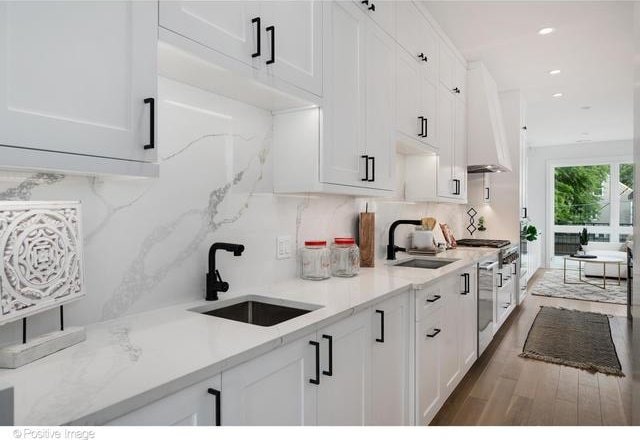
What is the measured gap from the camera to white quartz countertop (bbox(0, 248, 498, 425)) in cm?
72

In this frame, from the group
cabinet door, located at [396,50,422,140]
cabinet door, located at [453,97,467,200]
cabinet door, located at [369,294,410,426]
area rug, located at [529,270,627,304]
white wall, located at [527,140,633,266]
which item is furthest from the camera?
white wall, located at [527,140,633,266]

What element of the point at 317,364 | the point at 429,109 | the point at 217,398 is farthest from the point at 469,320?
the point at 217,398

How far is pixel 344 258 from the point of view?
2135mm

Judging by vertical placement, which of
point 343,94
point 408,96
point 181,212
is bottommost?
point 181,212

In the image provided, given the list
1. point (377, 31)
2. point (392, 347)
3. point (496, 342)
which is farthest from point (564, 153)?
point (392, 347)

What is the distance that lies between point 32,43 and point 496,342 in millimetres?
3933

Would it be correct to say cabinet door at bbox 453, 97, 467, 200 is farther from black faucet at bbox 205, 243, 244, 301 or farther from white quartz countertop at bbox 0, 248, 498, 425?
black faucet at bbox 205, 243, 244, 301

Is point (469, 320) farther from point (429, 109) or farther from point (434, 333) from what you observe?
point (429, 109)

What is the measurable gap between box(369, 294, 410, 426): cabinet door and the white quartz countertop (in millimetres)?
A: 168

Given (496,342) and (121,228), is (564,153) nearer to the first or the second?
(496,342)

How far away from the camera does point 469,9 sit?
2936mm

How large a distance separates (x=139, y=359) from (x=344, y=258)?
1.32m

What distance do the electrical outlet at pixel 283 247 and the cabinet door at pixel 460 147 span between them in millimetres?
2205

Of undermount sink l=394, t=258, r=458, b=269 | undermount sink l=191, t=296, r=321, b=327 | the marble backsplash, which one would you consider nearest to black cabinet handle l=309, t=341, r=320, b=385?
undermount sink l=191, t=296, r=321, b=327
